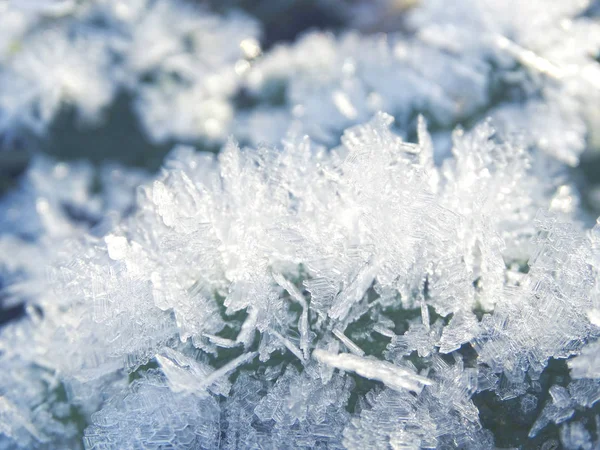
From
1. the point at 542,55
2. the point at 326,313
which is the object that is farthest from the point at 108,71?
the point at 326,313

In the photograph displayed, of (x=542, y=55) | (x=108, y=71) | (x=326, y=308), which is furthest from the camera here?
(x=108, y=71)

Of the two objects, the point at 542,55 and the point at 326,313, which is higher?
the point at 326,313

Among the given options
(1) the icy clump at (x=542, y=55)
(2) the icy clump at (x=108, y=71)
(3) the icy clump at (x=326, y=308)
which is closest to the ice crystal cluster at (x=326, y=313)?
(3) the icy clump at (x=326, y=308)

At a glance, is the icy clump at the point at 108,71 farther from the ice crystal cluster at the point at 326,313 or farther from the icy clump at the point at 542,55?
the ice crystal cluster at the point at 326,313

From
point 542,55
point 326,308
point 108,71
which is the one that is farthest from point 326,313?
point 108,71

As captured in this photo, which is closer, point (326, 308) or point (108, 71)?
point (326, 308)

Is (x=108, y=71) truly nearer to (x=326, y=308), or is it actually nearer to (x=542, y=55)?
(x=542, y=55)

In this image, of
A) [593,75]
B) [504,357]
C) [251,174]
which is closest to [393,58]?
[593,75]

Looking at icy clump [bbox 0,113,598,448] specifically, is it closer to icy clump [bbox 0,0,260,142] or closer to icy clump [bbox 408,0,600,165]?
icy clump [bbox 408,0,600,165]

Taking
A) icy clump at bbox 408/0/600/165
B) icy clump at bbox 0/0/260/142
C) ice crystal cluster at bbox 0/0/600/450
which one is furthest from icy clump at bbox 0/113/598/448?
icy clump at bbox 0/0/260/142

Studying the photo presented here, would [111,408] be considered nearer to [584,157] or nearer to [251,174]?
[251,174]

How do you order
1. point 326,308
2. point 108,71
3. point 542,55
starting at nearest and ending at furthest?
point 326,308
point 542,55
point 108,71
